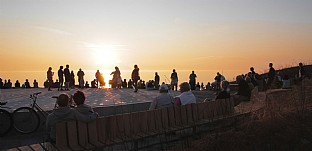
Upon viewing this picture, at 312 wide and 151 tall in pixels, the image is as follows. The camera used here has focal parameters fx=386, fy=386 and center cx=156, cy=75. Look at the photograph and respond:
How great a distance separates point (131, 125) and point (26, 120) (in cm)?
380

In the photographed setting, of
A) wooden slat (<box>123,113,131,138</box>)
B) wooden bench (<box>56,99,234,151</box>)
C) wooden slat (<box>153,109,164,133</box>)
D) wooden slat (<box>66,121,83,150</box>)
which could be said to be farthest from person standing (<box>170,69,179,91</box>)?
wooden slat (<box>66,121,83,150</box>)

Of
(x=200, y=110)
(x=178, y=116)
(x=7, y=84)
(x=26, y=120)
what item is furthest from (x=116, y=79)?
(x=178, y=116)

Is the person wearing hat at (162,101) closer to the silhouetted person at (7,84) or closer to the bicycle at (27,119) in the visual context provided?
the bicycle at (27,119)

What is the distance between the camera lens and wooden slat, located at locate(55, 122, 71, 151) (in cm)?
581

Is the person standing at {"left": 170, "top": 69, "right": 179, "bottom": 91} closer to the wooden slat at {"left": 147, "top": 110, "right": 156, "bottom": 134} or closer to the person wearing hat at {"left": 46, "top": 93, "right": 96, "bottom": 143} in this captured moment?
the wooden slat at {"left": 147, "top": 110, "right": 156, "bottom": 134}

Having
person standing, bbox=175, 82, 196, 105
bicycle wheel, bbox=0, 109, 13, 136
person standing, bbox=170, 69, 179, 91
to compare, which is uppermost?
person standing, bbox=170, 69, 179, 91

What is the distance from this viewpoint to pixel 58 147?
230 inches

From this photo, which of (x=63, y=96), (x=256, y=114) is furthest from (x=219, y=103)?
(x=63, y=96)

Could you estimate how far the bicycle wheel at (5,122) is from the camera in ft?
30.6

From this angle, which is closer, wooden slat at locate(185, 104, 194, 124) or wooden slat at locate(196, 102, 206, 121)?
wooden slat at locate(185, 104, 194, 124)

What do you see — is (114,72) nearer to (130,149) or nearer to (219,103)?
(219,103)

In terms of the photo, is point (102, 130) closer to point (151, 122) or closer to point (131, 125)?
point (131, 125)

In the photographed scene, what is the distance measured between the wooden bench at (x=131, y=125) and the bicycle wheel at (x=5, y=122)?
378cm

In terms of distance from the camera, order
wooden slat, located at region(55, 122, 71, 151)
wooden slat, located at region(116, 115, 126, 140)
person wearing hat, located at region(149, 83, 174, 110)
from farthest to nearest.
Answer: person wearing hat, located at region(149, 83, 174, 110)
wooden slat, located at region(116, 115, 126, 140)
wooden slat, located at region(55, 122, 71, 151)
